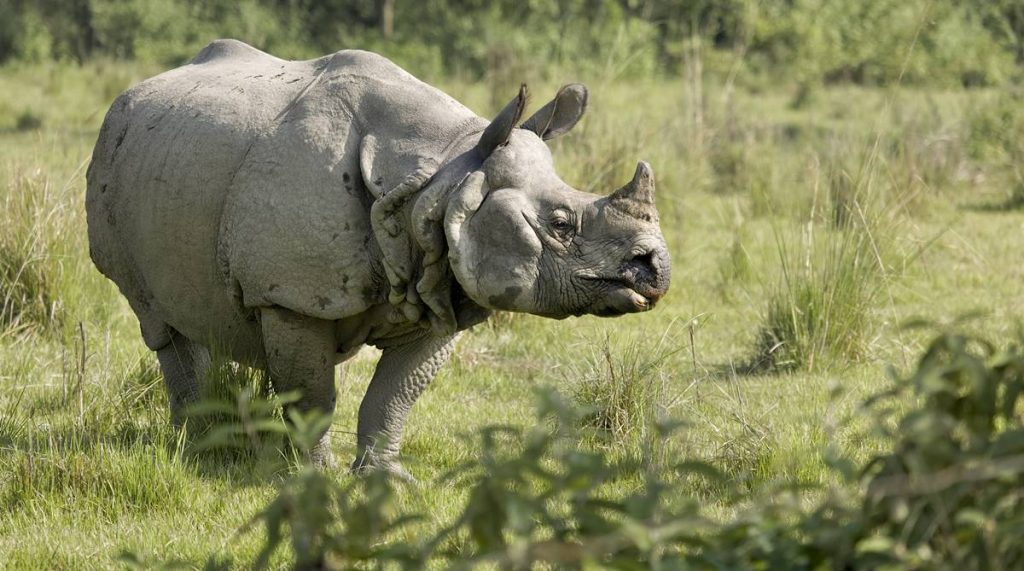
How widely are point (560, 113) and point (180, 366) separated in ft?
6.58

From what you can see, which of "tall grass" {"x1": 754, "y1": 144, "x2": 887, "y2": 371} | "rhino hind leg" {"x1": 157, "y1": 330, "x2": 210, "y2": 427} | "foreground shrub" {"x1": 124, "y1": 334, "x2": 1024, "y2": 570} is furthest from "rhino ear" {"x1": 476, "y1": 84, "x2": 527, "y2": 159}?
"tall grass" {"x1": 754, "y1": 144, "x2": 887, "y2": 371}

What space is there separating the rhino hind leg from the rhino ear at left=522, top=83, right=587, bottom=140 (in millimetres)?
1785

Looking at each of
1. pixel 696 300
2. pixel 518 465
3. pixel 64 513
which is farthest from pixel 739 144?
pixel 518 465

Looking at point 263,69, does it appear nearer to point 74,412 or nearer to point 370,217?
point 370,217

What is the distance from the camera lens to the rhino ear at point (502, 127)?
4.63m

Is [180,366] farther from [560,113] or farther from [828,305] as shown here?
[828,305]

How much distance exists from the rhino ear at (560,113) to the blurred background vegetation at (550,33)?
13798mm

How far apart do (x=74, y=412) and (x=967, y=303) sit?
5.33 meters

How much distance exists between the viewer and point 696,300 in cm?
873

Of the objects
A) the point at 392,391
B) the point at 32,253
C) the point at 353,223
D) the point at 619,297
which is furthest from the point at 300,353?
the point at 32,253

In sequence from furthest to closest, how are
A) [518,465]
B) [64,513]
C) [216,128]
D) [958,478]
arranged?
1. [216,128]
2. [64,513]
3. [518,465]
4. [958,478]

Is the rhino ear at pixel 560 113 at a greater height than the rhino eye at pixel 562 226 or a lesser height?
greater

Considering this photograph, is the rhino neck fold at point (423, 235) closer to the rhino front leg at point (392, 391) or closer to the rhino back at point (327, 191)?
the rhino back at point (327, 191)

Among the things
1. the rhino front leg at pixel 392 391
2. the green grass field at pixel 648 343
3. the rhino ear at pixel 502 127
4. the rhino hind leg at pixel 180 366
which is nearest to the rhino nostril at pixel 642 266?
the rhino ear at pixel 502 127
